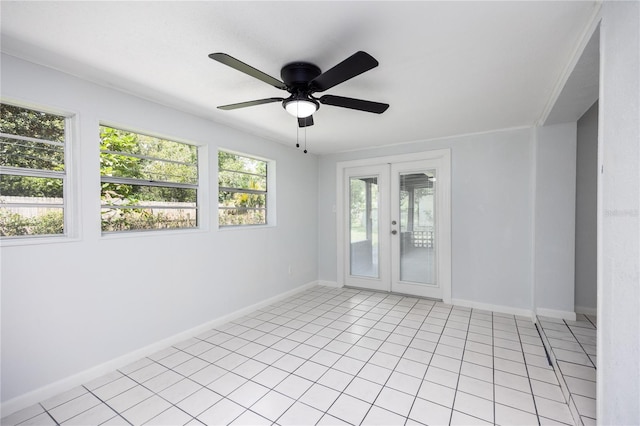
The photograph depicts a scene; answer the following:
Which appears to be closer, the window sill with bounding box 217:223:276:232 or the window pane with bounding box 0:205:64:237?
the window pane with bounding box 0:205:64:237

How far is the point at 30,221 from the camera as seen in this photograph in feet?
6.57

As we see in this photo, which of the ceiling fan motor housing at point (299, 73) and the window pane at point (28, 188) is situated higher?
the ceiling fan motor housing at point (299, 73)

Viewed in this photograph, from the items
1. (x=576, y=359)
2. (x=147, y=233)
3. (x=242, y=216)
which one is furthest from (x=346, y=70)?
(x=576, y=359)

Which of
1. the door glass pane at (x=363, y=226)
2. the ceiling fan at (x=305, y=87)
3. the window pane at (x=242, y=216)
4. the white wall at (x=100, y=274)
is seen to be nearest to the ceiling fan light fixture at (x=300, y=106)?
the ceiling fan at (x=305, y=87)

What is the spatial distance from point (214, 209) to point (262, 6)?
2.22 meters

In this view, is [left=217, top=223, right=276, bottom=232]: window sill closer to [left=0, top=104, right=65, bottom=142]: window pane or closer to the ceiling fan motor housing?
[left=0, top=104, right=65, bottom=142]: window pane

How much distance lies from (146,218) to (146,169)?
0.47 m

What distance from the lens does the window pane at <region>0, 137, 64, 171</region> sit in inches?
74.4

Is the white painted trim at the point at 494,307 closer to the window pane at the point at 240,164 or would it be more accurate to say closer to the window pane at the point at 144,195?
the window pane at the point at 240,164

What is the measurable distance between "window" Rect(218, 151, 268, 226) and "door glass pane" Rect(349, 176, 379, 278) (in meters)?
1.53

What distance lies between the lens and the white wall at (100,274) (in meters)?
1.87

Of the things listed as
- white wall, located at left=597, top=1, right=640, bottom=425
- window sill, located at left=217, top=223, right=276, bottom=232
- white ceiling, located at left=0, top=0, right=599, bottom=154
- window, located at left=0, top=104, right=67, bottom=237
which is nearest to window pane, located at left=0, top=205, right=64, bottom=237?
window, located at left=0, top=104, right=67, bottom=237

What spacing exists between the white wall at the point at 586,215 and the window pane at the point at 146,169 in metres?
4.37

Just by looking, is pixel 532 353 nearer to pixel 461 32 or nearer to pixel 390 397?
pixel 390 397
